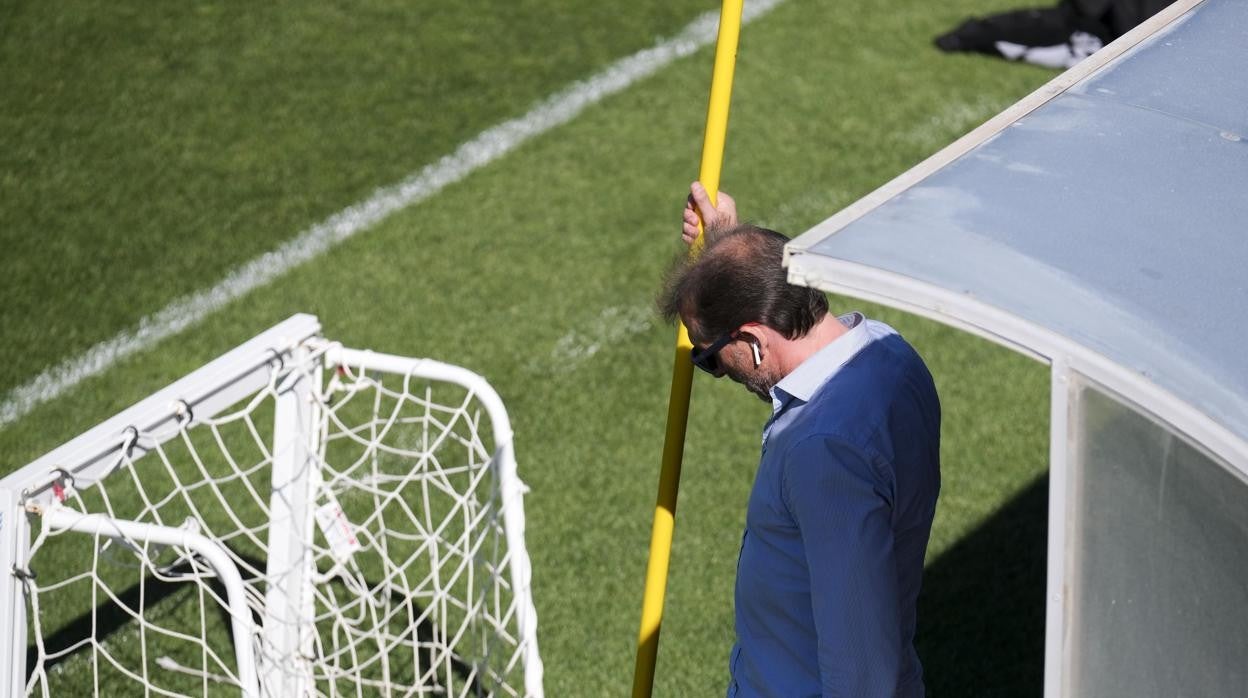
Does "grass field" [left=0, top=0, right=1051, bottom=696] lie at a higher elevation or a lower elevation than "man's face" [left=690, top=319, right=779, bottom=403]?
lower

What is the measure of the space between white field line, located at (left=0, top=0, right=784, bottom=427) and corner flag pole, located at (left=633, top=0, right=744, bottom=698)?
3167mm

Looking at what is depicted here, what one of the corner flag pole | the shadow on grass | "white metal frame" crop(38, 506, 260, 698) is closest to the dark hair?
the corner flag pole

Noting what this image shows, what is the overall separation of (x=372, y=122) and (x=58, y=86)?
1.64 m

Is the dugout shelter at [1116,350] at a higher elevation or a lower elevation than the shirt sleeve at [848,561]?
higher

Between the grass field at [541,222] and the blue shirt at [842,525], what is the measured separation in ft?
5.46

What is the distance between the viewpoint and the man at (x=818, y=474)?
8.16ft

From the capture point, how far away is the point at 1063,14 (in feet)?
26.4

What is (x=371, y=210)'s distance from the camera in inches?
264

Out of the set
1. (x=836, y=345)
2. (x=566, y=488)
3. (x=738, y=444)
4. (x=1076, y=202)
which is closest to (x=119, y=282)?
(x=566, y=488)

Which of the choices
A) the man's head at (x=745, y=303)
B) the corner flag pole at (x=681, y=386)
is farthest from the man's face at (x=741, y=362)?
the corner flag pole at (x=681, y=386)

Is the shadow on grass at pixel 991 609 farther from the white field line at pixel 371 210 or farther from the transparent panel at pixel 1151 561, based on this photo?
the white field line at pixel 371 210

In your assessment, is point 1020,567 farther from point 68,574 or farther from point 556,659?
point 68,574

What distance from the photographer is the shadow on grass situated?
14.6 feet

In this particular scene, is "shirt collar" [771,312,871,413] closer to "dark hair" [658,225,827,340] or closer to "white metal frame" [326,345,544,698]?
"dark hair" [658,225,827,340]
